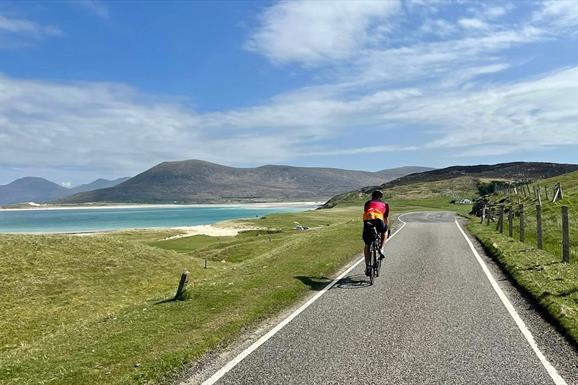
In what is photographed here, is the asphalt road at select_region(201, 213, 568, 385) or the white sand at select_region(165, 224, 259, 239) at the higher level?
the asphalt road at select_region(201, 213, 568, 385)

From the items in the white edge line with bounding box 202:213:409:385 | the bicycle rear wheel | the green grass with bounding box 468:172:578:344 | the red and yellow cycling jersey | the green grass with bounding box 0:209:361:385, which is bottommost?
the green grass with bounding box 0:209:361:385

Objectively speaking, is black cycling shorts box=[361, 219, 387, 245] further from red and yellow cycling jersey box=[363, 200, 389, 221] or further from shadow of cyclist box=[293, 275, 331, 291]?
shadow of cyclist box=[293, 275, 331, 291]

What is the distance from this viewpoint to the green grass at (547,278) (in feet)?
34.8

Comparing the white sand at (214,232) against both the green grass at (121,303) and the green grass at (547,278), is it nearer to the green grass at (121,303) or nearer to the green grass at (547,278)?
the green grass at (121,303)

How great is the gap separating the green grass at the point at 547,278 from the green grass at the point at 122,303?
636 cm

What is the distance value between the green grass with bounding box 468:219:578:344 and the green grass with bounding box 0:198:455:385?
251 inches

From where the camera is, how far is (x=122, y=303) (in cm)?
2038

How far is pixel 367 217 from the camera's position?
16.3 meters

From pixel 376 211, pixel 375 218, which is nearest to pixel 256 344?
pixel 375 218

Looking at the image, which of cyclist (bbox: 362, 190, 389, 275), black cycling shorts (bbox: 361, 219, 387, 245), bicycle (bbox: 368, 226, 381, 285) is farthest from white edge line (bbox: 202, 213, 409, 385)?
cyclist (bbox: 362, 190, 389, 275)

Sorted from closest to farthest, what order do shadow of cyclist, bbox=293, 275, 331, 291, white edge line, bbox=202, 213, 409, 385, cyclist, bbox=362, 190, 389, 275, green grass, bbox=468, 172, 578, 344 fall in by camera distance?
white edge line, bbox=202, 213, 409, 385, green grass, bbox=468, 172, 578, 344, shadow of cyclist, bbox=293, 275, 331, 291, cyclist, bbox=362, 190, 389, 275

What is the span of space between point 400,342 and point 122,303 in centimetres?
1480

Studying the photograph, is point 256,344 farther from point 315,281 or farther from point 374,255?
point 374,255

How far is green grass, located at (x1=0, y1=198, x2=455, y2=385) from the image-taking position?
859cm
